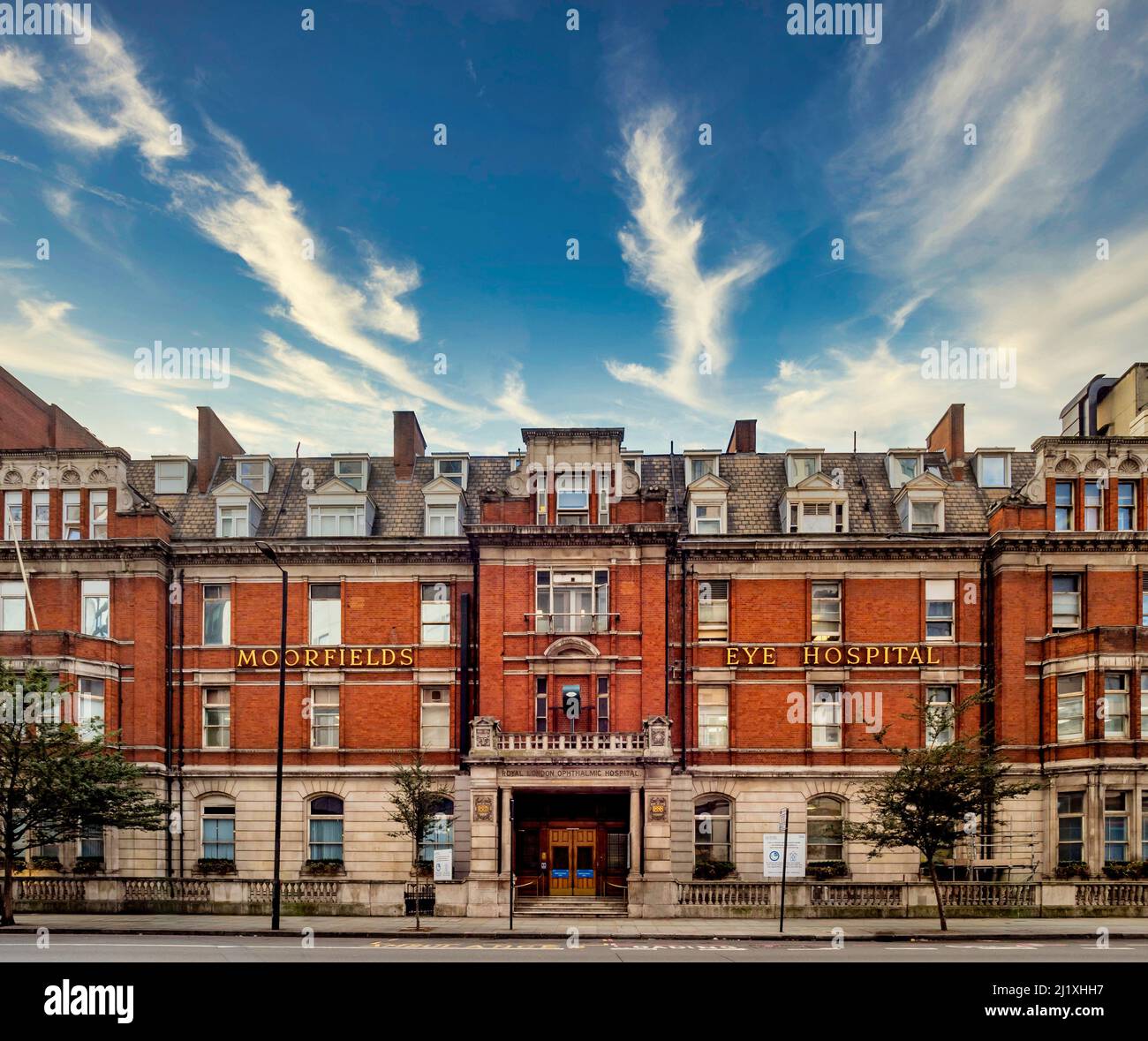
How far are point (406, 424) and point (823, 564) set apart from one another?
19.3m

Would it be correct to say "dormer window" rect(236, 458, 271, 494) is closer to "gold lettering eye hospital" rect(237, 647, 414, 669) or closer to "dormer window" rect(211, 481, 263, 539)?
"dormer window" rect(211, 481, 263, 539)

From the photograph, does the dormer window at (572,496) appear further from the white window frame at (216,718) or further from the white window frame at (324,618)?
the white window frame at (216,718)

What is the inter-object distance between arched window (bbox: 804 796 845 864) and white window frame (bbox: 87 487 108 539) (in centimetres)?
3032

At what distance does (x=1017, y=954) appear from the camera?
932 inches

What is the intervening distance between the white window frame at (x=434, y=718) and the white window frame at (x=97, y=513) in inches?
576

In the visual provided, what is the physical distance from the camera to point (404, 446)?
4419 centimetres

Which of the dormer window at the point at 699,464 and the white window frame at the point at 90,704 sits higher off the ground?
the dormer window at the point at 699,464

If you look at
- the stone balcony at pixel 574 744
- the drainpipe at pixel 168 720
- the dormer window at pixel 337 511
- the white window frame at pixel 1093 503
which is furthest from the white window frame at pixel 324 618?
the white window frame at pixel 1093 503

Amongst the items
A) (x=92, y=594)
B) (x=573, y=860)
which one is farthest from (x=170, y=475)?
(x=573, y=860)

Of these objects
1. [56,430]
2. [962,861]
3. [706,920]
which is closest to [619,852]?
[706,920]

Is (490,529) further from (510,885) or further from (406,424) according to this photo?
(510,885)

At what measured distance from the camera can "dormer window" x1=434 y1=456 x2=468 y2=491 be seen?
4350cm

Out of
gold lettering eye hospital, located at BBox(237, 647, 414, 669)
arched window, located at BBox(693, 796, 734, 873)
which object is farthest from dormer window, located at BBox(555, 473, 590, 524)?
arched window, located at BBox(693, 796, 734, 873)

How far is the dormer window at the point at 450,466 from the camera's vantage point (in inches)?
1713
